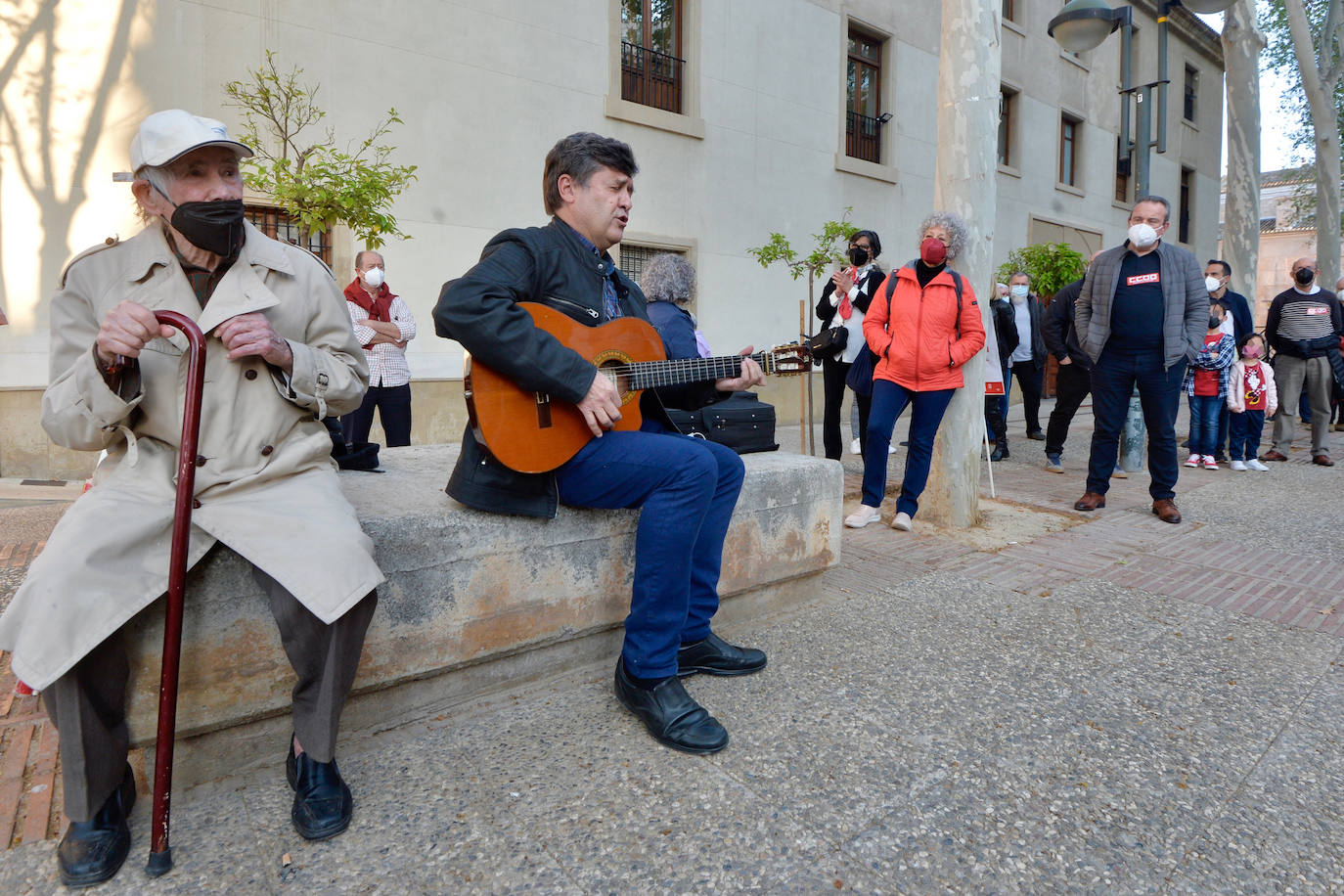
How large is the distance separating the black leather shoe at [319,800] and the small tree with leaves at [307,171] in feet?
14.0

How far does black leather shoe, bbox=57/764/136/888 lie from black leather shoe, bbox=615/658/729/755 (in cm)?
133

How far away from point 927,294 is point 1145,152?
421 centimetres

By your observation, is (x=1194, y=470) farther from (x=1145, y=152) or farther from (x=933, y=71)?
(x=933, y=71)

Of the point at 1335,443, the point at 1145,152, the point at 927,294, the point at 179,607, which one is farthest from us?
the point at 1335,443

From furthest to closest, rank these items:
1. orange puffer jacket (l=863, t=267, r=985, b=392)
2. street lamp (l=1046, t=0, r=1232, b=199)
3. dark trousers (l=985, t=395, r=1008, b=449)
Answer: dark trousers (l=985, t=395, r=1008, b=449) → street lamp (l=1046, t=0, r=1232, b=199) → orange puffer jacket (l=863, t=267, r=985, b=392)

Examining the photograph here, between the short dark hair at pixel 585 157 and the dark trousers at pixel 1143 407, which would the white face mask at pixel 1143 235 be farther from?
the short dark hair at pixel 585 157

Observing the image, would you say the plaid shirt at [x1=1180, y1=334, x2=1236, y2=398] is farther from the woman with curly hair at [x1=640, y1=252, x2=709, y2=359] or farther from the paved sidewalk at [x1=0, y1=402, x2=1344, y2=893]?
the woman with curly hair at [x1=640, y1=252, x2=709, y2=359]

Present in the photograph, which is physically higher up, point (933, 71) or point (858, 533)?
point (933, 71)

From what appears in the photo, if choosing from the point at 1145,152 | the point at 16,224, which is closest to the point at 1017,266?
the point at 1145,152

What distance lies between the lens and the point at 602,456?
2609 mm

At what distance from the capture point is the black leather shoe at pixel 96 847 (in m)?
1.81

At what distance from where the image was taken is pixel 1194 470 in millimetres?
7965

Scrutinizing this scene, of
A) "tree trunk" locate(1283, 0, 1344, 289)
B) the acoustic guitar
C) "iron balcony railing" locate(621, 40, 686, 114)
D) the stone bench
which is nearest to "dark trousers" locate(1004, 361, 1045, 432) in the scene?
"iron balcony railing" locate(621, 40, 686, 114)

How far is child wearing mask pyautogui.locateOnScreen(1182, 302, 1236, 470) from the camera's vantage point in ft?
25.8
